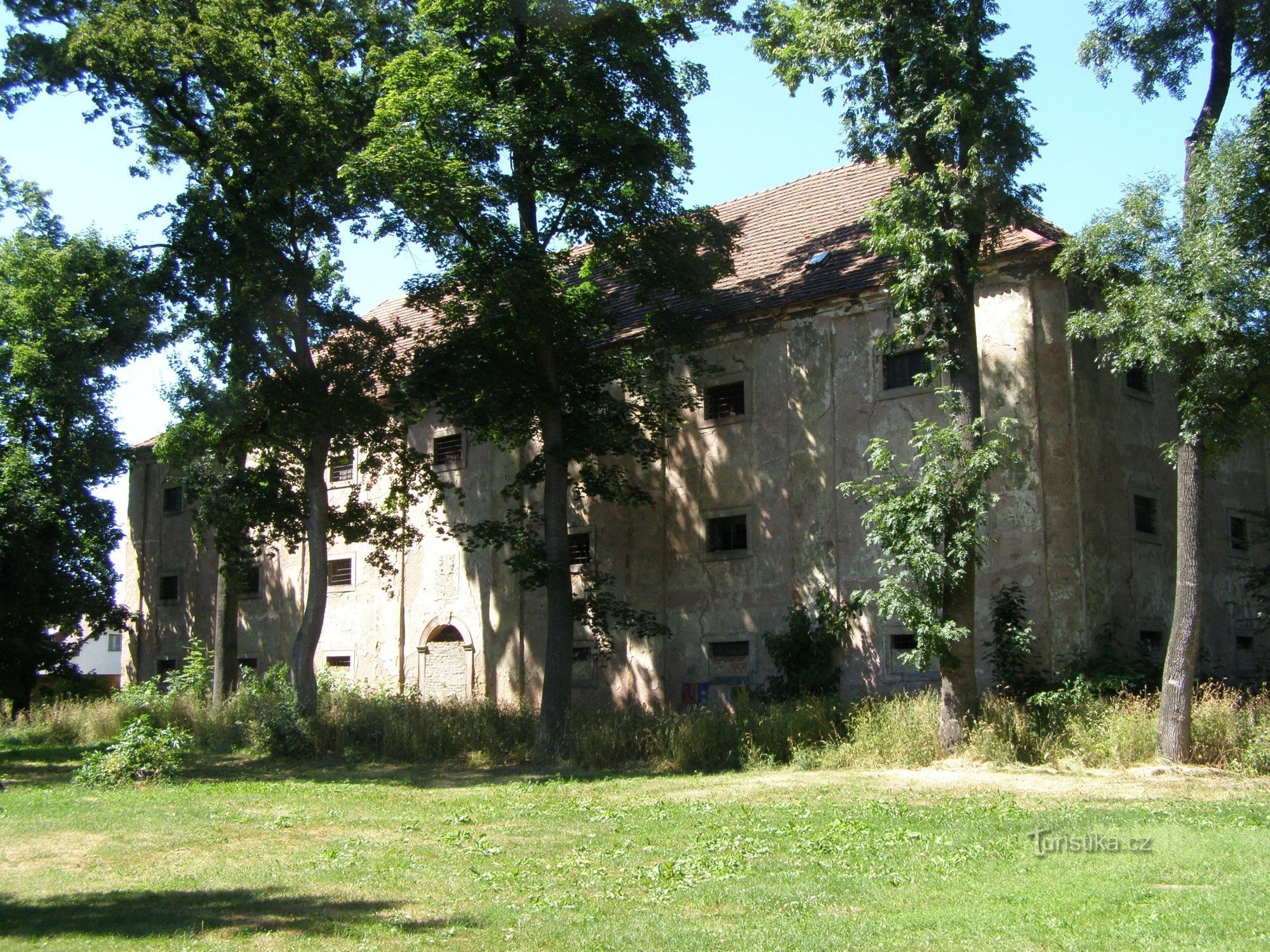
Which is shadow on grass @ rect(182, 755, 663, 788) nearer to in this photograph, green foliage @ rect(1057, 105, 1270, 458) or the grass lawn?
the grass lawn

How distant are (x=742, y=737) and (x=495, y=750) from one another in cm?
481

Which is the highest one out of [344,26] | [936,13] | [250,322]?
[344,26]

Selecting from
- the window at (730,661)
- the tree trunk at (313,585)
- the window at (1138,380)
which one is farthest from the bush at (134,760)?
the window at (1138,380)

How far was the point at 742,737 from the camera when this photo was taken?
16.9 m

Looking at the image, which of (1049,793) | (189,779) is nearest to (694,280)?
(1049,793)

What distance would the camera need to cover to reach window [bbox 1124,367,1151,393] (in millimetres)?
19500

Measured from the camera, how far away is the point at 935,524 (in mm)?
15570

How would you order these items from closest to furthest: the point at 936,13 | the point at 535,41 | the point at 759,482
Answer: the point at 936,13
the point at 535,41
the point at 759,482

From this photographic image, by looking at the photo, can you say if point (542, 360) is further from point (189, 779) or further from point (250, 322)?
point (189, 779)

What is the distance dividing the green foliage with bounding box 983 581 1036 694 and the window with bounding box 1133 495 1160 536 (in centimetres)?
315

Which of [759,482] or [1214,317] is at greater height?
[1214,317]

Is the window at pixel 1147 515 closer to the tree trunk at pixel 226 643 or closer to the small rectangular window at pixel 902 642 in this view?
the small rectangular window at pixel 902 642

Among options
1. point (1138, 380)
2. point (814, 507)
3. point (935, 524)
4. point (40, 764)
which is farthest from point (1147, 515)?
point (40, 764)

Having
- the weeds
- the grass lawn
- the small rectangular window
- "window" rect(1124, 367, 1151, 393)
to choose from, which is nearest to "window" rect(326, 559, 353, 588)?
the weeds
